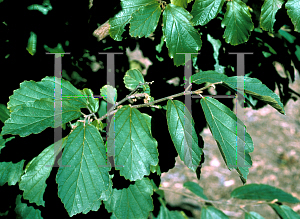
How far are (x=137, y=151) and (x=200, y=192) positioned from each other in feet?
3.34

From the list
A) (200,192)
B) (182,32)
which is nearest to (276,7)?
(182,32)

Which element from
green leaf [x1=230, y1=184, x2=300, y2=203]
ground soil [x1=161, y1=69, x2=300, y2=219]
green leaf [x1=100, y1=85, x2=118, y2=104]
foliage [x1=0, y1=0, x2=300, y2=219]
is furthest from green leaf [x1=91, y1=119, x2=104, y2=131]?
ground soil [x1=161, y1=69, x2=300, y2=219]

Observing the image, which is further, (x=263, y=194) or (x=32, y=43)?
(x=263, y=194)

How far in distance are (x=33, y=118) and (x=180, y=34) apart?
1.92 ft

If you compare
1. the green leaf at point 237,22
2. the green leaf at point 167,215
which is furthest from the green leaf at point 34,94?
the green leaf at point 167,215

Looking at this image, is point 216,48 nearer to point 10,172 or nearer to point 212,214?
point 212,214

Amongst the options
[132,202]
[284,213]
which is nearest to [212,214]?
[284,213]

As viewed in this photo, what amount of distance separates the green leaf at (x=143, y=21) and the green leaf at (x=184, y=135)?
0.32 m

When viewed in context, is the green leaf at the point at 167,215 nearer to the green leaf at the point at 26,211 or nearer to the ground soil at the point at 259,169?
the green leaf at the point at 26,211

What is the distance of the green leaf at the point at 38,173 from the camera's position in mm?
973

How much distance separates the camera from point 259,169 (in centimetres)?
336

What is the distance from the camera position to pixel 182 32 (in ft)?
3.29

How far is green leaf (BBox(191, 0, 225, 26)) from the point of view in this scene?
40.3 inches

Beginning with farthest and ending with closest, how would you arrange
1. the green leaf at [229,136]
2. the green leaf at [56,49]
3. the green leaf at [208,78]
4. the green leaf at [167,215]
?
the green leaf at [167,215]
the green leaf at [56,49]
the green leaf at [208,78]
the green leaf at [229,136]
